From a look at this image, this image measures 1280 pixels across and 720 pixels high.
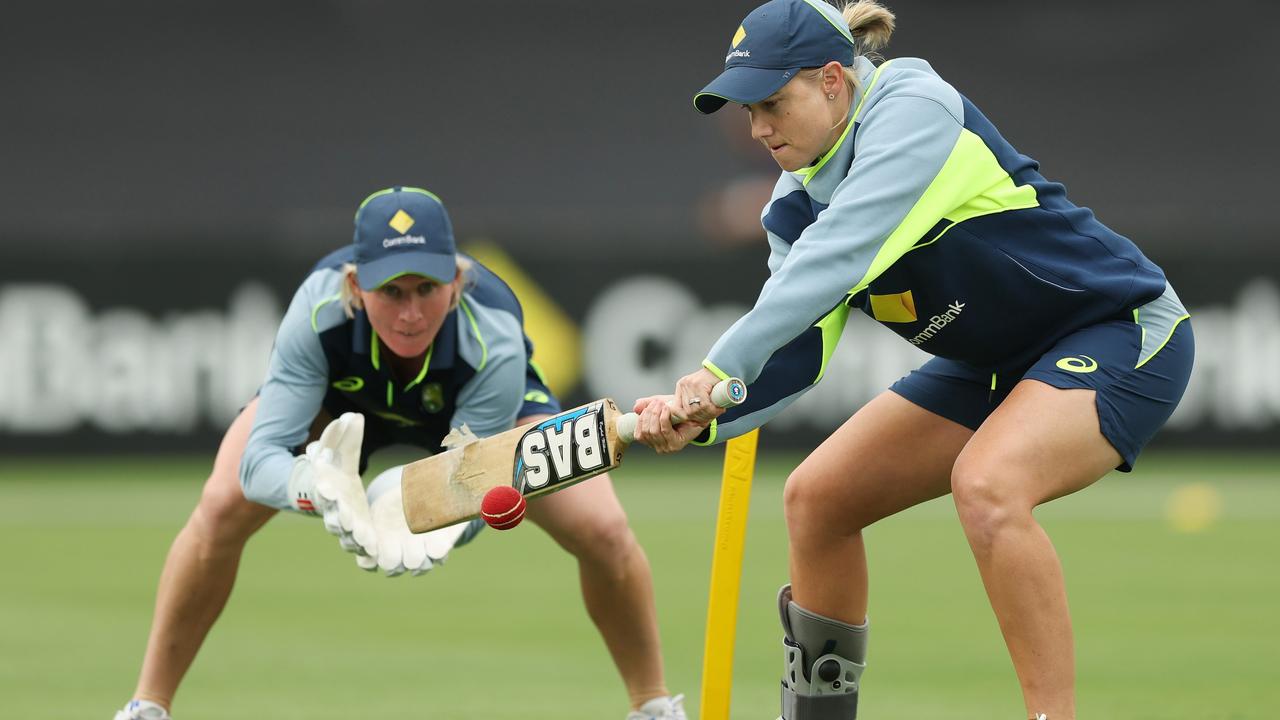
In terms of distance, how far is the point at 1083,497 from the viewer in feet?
41.2

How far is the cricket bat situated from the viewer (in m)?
4.54

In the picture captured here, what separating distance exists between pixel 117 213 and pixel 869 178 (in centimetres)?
1671

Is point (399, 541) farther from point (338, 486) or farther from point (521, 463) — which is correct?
point (521, 463)

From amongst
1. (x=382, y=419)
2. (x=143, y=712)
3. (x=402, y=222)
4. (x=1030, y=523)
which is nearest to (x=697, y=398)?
(x=1030, y=523)

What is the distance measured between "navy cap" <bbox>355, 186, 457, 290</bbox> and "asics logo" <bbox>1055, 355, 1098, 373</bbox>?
1.86 m

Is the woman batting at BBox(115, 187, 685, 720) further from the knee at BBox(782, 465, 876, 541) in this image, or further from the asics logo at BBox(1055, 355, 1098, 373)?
the asics logo at BBox(1055, 355, 1098, 373)

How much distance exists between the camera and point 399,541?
509 cm

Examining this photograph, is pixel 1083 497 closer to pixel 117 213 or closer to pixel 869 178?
pixel 869 178

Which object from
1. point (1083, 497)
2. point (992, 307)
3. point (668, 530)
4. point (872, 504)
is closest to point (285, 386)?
point (872, 504)

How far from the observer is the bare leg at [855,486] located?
481 cm

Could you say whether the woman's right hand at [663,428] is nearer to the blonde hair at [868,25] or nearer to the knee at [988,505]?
the knee at [988,505]

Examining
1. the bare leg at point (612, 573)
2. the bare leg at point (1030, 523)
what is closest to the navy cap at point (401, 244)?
the bare leg at point (612, 573)

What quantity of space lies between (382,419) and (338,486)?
0.90 meters

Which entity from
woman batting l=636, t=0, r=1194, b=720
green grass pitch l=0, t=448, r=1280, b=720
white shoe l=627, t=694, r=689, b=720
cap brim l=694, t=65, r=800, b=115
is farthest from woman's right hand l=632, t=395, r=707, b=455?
green grass pitch l=0, t=448, r=1280, b=720
